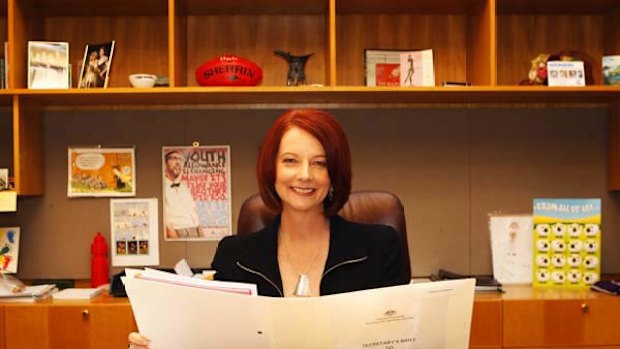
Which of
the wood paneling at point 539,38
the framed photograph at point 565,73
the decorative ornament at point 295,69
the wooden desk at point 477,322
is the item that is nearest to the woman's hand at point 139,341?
the wooden desk at point 477,322

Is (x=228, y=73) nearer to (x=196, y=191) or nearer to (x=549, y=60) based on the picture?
(x=196, y=191)

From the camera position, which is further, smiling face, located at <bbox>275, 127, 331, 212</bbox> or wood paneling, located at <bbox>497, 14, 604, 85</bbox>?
wood paneling, located at <bbox>497, 14, 604, 85</bbox>

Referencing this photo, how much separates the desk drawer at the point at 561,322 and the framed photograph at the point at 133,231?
58.6 inches

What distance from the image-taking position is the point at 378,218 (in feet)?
6.02

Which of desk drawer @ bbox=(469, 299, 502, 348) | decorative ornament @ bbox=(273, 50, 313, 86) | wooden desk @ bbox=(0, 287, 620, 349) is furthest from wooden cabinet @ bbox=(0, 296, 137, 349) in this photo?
desk drawer @ bbox=(469, 299, 502, 348)

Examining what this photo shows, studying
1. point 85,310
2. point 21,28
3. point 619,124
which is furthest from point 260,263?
point 619,124

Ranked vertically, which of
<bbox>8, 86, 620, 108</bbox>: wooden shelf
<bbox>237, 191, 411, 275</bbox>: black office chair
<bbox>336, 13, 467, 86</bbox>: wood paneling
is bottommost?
<bbox>237, 191, 411, 275</bbox>: black office chair

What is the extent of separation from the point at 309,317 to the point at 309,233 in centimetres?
55

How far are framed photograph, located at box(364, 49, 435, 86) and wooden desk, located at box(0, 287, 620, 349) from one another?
0.92 meters

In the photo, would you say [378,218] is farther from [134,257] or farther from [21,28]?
[21,28]

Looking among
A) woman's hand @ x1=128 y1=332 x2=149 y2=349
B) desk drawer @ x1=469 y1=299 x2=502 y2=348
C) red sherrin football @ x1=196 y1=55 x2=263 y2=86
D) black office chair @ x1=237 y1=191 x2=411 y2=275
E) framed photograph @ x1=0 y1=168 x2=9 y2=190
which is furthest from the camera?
framed photograph @ x1=0 y1=168 x2=9 y2=190

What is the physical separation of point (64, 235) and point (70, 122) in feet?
1.63

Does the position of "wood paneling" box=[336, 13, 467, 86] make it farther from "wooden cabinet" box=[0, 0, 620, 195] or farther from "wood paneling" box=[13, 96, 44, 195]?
"wood paneling" box=[13, 96, 44, 195]

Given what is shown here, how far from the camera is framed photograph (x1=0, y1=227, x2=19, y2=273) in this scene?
2.46 m
